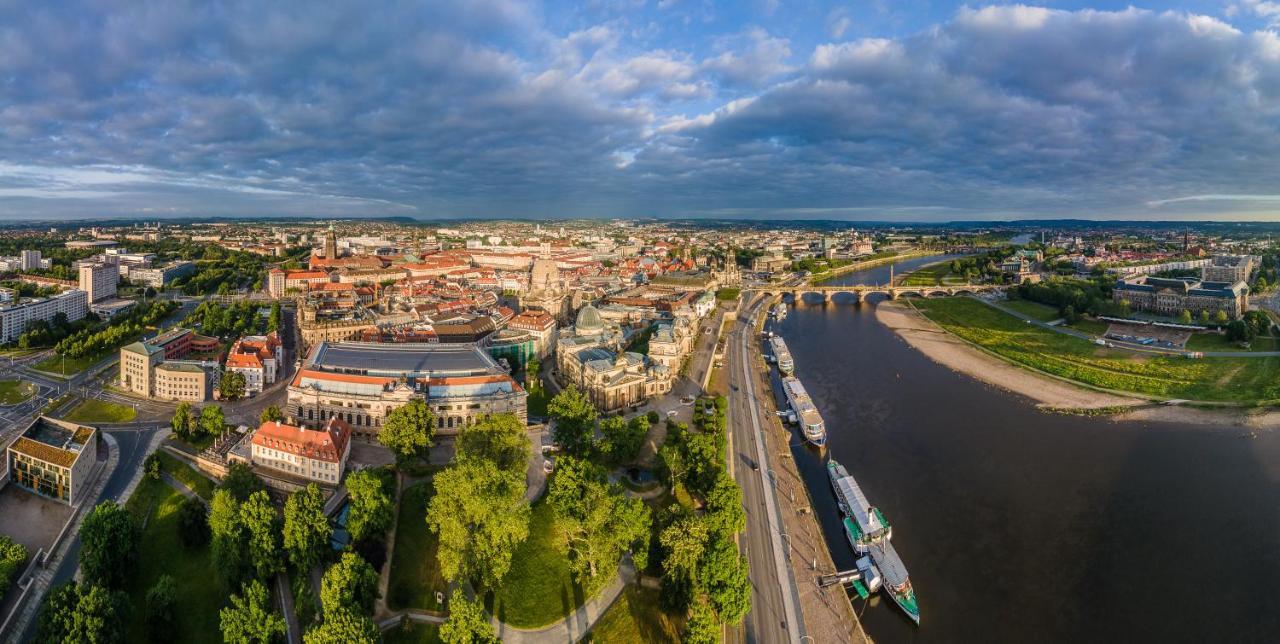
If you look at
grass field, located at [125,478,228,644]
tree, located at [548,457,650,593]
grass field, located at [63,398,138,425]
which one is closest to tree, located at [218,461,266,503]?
grass field, located at [125,478,228,644]

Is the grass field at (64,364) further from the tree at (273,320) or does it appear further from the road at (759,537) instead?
the road at (759,537)

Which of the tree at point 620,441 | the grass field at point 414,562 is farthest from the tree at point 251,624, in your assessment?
the tree at point 620,441

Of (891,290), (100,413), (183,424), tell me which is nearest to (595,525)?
A: (183,424)

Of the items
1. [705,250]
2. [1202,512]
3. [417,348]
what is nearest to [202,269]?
[417,348]

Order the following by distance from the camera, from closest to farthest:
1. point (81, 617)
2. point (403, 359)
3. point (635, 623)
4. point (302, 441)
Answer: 1. point (81, 617)
2. point (635, 623)
3. point (302, 441)
4. point (403, 359)

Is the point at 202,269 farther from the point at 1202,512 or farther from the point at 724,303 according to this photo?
the point at 1202,512

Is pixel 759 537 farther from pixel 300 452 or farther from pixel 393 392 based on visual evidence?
pixel 393 392
